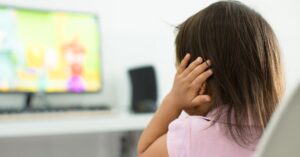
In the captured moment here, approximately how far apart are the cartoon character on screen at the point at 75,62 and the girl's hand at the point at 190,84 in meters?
1.00

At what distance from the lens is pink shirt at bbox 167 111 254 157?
0.63m

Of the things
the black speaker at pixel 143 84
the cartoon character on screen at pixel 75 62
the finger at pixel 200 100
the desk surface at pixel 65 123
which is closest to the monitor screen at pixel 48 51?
the cartoon character on screen at pixel 75 62

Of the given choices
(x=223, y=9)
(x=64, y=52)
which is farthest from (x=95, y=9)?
(x=223, y=9)

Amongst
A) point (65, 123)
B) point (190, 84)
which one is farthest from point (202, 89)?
point (65, 123)

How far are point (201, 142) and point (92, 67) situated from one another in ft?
3.75

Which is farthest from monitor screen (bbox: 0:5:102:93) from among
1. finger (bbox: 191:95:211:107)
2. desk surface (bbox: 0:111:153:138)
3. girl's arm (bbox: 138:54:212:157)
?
finger (bbox: 191:95:211:107)

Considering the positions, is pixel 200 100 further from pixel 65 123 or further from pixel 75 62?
pixel 75 62

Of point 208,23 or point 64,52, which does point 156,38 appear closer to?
point 64,52

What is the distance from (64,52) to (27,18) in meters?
0.21

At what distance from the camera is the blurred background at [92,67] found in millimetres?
1500

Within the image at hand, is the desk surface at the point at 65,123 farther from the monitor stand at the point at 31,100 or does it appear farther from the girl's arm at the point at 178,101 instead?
the girl's arm at the point at 178,101

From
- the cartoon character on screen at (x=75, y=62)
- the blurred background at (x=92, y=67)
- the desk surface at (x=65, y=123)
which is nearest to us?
the desk surface at (x=65, y=123)

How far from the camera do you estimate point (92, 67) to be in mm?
1704

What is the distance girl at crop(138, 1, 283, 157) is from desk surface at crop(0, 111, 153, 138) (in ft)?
1.57
